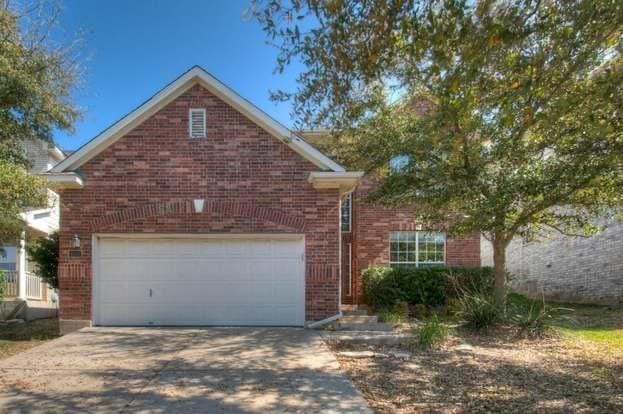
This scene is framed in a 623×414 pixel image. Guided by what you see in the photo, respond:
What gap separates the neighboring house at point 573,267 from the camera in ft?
57.5

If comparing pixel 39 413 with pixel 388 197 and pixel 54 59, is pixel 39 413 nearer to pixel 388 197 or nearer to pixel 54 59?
pixel 54 59

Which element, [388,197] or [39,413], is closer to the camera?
[39,413]

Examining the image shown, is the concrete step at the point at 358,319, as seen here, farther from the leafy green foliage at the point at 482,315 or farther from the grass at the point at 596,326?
the grass at the point at 596,326

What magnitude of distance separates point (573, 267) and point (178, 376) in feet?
53.7

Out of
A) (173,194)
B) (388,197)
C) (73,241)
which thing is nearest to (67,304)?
(73,241)

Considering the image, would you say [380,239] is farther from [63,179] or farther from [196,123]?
[63,179]

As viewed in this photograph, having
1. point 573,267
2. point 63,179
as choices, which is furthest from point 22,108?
point 573,267

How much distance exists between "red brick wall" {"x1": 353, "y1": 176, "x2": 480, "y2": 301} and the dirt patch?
22.3ft

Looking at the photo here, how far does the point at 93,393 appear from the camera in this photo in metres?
6.74

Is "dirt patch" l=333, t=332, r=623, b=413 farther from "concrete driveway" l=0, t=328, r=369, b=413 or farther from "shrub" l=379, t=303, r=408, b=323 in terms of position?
"shrub" l=379, t=303, r=408, b=323

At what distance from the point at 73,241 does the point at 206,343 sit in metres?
4.38

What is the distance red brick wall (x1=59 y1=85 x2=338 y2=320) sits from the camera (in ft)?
41.3

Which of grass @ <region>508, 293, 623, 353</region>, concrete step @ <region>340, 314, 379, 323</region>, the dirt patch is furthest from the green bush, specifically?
the dirt patch

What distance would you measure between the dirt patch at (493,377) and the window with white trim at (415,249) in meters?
6.92
